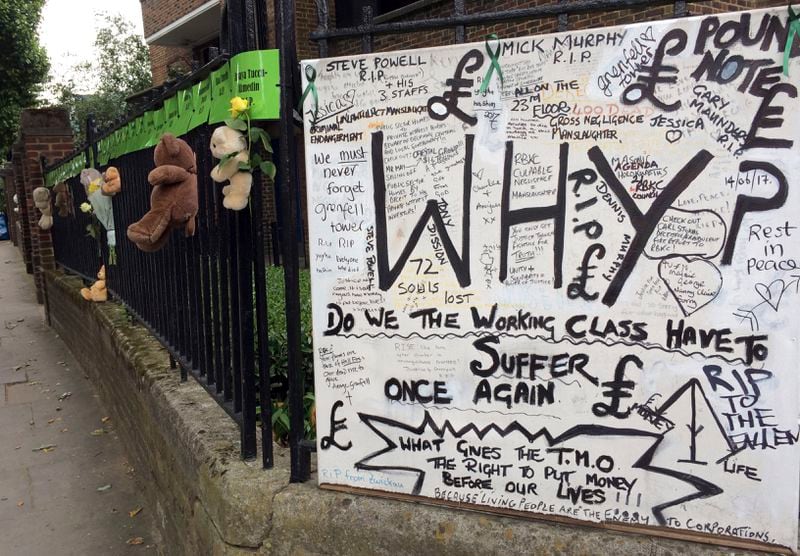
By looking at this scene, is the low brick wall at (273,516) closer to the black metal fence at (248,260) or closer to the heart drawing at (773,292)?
the black metal fence at (248,260)

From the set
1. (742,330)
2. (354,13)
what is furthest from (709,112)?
(354,13)

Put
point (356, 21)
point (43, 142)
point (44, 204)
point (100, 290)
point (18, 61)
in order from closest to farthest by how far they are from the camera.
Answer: point (100, 290)
point (44, 204)
point (43, 142)
point (356, 21)
point (18, 61)

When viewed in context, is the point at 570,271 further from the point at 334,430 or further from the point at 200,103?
the point at 200,103

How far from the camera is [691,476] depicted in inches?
70.9

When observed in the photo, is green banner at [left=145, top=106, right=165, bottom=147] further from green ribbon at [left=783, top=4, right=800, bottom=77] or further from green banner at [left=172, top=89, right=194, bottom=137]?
green ribbon at [left=783, top=4, right=800, bottom=77]

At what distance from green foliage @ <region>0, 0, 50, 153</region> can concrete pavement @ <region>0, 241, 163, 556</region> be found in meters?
13.4

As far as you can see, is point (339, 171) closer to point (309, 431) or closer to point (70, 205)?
point (309, 431)

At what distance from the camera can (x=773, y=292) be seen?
5.57 ft

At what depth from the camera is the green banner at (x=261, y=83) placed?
2188mm

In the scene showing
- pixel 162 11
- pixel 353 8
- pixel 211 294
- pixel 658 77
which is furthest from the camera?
pixel 162 11

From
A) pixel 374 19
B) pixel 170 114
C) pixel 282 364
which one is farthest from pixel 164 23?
pixel 282 364

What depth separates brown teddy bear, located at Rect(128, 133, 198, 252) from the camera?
277 cm

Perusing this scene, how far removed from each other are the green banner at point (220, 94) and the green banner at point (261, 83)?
0.13m

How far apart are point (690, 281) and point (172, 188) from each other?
6.88 ft
